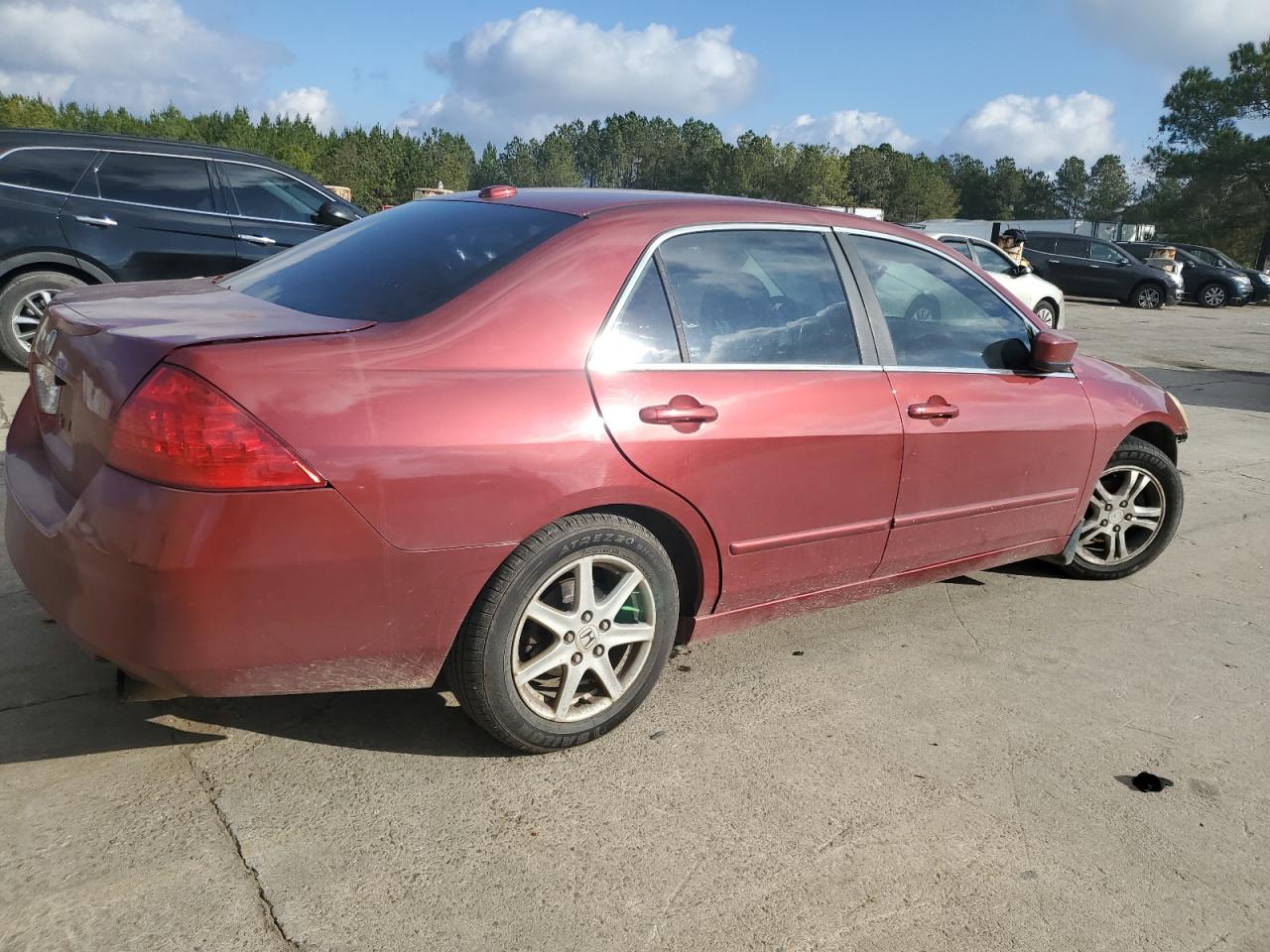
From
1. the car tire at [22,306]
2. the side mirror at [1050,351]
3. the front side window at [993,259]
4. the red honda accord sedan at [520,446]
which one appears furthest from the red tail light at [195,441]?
the front side window at [993,259]

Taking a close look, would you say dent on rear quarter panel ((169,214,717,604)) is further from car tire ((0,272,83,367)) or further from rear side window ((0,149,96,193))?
rear side window ((0,149,96,193))

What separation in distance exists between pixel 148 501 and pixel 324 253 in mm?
1338

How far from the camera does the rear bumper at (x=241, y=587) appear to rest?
2344mm

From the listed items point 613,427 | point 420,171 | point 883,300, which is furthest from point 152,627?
point 420,171

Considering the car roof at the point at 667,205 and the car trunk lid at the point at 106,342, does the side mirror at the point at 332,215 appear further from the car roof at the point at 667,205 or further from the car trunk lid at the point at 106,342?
the car trunk lid at the point at 106,342

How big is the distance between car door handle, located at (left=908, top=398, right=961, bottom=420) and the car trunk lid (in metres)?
1.87

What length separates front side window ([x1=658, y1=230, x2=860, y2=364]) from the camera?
3.16 meters

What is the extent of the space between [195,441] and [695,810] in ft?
5.08

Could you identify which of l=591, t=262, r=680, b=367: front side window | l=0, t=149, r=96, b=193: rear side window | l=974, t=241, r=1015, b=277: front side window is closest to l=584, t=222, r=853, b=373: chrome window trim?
l=591, t=262, r=680, b=367: front side window

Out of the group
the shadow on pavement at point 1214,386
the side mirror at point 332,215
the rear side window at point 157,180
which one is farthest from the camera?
the shadow on pavement at point 1214,386

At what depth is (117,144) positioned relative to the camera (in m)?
7.88

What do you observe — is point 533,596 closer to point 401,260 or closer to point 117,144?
point 401,260

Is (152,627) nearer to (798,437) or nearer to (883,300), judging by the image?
(798,437)

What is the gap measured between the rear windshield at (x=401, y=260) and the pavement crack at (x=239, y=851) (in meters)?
1.26
